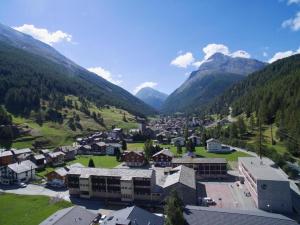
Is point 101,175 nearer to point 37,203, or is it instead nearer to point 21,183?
point 37,203

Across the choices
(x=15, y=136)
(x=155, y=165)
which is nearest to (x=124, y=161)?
(x=155, y=165)

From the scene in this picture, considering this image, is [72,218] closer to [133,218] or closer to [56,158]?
[133,218]

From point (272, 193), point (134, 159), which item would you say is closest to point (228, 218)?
point (272, 193)

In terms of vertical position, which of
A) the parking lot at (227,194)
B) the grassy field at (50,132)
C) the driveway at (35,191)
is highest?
the grassy field at (50,132)

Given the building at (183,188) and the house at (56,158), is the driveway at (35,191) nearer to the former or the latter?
the house at (56,158)

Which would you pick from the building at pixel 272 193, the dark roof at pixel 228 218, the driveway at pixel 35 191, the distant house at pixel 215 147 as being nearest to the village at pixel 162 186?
the building at pixel 272 193
